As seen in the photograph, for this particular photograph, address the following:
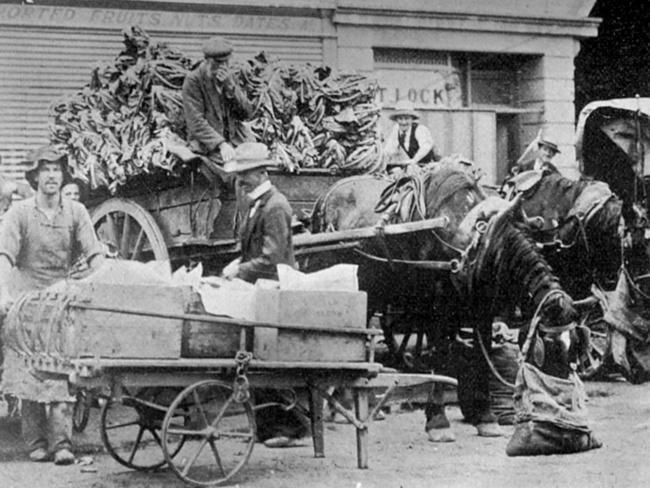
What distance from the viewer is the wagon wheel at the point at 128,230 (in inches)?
356

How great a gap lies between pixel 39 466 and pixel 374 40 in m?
10.1

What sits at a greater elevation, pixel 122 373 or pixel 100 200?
pixel 100 200

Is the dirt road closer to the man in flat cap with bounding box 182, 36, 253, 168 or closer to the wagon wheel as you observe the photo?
the wagon wheel

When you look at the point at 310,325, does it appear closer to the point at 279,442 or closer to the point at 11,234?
the point at 279,442

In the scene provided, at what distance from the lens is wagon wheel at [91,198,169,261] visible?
29.7 ft

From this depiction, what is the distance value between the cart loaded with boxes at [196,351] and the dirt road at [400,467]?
0.18 m

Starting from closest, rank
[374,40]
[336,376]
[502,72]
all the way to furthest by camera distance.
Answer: [336,376] < [374,40] < [502,72]

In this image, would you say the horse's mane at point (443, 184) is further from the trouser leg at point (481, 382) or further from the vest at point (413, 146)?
the vest at point (413, 146)

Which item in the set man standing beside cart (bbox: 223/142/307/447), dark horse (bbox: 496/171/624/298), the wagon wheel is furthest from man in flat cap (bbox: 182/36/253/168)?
dark horse (bbox: 496/171/624/298)

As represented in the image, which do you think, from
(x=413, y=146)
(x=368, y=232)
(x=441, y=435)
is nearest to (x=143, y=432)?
(x=441, y=435)

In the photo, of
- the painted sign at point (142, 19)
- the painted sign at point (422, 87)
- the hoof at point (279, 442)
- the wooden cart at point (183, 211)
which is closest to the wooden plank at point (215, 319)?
the hoof at point (279, 442)

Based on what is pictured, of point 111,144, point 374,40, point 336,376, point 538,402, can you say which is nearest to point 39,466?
point 336,376

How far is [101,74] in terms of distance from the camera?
32.9 ft

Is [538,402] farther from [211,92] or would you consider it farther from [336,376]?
[211,92]
